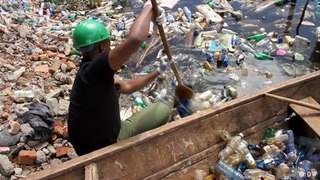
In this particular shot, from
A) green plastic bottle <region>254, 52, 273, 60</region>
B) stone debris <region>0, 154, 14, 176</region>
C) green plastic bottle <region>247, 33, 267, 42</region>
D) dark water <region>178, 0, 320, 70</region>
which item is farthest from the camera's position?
dark water <region>178, 0, 320, 70</region>

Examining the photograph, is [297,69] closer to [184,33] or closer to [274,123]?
[184,33]

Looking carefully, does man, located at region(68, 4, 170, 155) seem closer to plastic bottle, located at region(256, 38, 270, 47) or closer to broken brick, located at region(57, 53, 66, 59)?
broken brick, located at region(57, 53, 66, 59)

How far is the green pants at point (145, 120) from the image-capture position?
3.26 m

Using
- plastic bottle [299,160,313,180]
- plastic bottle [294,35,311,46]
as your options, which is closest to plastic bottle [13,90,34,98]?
plastic bottle [299,160,313,180]

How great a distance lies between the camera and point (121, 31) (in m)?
7.60

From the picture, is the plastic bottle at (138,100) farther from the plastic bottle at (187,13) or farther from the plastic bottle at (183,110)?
the plastic bottle at (187,13)

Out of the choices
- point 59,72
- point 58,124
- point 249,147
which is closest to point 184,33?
point 59,72

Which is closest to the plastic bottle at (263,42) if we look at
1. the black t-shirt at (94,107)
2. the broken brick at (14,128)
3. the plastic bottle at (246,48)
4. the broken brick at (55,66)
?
the plastic bottle at (246,48)

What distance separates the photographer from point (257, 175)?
3.12m

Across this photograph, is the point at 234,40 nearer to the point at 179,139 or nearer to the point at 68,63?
the point at 68,63

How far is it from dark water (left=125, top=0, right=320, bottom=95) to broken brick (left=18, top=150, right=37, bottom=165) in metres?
2.64

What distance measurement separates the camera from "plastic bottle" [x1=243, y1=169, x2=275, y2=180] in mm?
3091

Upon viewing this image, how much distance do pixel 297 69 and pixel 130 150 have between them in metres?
4.44

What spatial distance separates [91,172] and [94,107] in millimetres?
467
